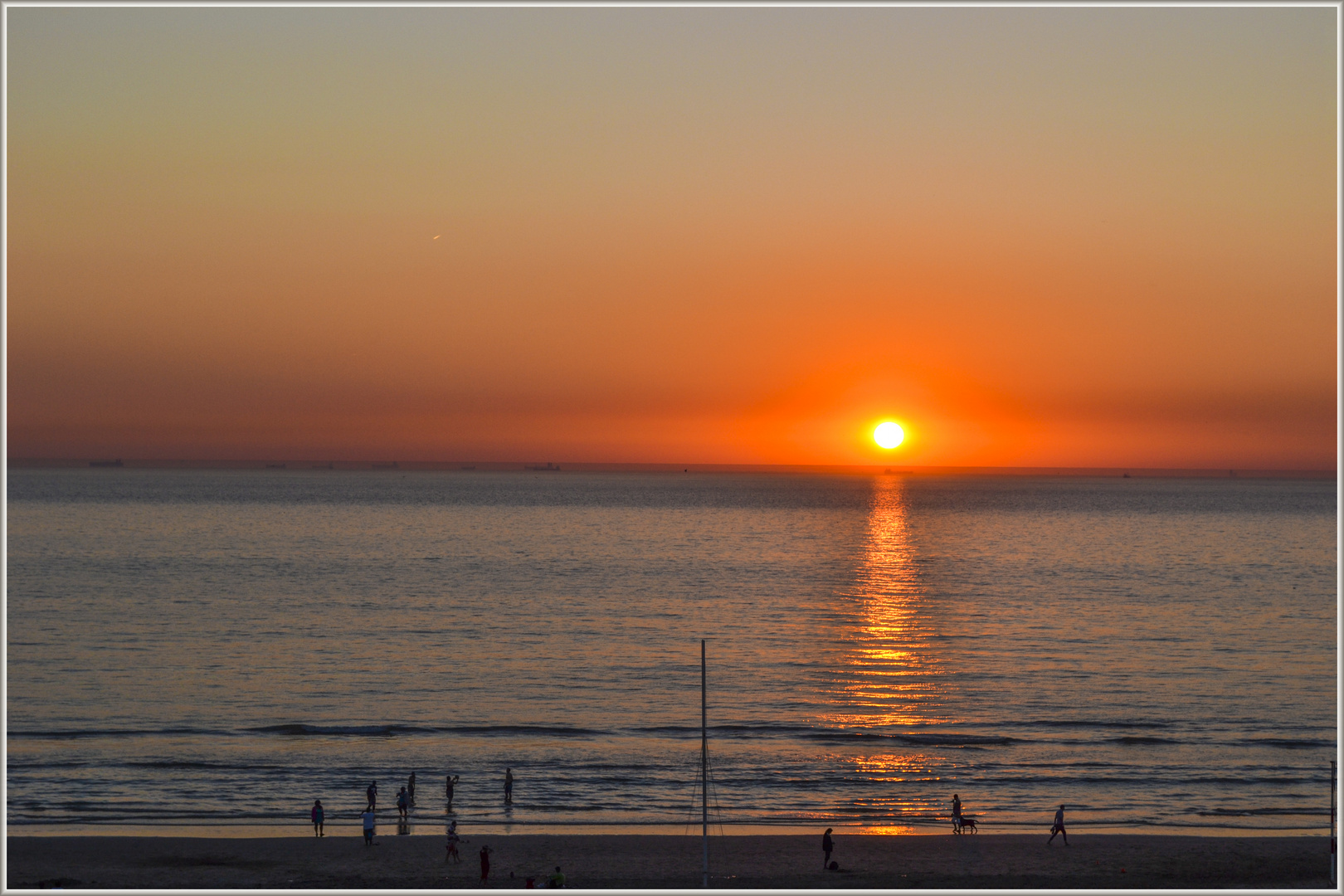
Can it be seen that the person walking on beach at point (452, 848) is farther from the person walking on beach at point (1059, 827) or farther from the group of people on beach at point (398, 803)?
the person walking on beach at point (1059, 827)

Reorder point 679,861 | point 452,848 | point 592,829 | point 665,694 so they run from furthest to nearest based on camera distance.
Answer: point 665,694
point 592,829
point 679,861
point 452,848

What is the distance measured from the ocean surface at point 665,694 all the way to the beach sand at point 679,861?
2.20 meters

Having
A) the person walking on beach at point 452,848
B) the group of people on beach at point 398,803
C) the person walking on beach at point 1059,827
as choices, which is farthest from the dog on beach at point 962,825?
the person walking on beach at point 452,848

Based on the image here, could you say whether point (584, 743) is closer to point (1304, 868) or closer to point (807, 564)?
point (1304, 868)

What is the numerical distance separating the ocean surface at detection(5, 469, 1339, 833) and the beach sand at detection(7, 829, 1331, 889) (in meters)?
2.20

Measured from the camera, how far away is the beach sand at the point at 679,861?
25.8 m

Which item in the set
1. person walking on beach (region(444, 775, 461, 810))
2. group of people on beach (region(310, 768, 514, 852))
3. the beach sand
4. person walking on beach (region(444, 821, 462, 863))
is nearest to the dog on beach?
the beach sand

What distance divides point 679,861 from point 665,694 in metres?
21.1

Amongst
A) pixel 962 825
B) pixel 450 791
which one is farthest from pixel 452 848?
pixel 962 825

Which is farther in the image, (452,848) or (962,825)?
(962,825)

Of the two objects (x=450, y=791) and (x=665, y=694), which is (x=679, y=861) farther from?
(x=665, y=694)

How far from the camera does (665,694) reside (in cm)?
4869

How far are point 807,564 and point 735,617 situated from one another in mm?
40622

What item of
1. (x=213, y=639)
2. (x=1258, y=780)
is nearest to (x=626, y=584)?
(x=213, y=639)
